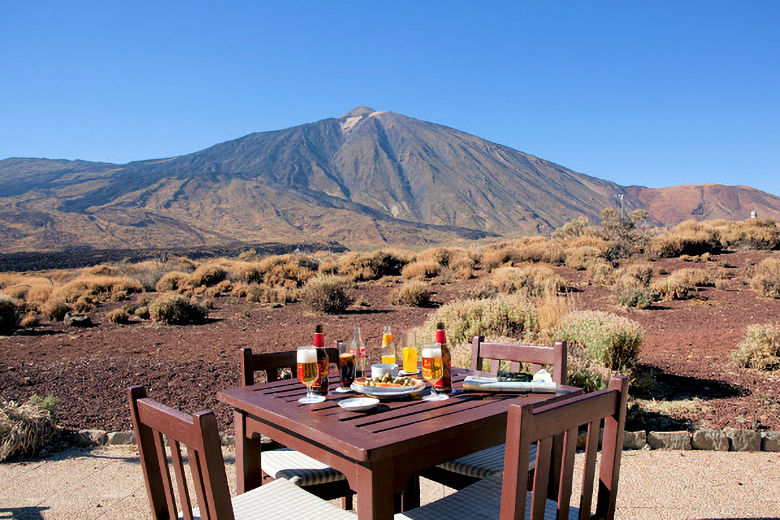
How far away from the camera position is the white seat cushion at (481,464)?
2760mm

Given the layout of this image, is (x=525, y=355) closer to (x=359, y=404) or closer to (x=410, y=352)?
(x=410, y=352)

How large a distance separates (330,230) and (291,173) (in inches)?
2925

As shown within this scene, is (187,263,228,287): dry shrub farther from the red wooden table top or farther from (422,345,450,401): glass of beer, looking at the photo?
(422,345,450,401): glass of beer

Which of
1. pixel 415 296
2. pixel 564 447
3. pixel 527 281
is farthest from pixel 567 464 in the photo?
pixel 527 281

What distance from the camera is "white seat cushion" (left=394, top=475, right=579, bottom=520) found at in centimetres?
227

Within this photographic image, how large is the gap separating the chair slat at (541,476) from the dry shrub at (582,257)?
54.7 ft

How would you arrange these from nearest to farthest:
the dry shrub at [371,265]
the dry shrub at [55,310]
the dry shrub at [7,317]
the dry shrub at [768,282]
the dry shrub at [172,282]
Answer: the dry shrub at [7,317]
the dry shrub at [768,282]
the dry shrub at [55,310]
the dry shrub at [172,282]
the dry shrub at [371,265]

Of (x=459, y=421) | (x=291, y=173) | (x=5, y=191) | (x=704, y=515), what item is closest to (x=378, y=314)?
(x=704, y=515)

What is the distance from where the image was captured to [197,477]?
1.84m

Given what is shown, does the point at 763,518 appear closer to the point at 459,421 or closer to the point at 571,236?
the point at 459,421

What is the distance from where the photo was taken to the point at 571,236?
982 inches

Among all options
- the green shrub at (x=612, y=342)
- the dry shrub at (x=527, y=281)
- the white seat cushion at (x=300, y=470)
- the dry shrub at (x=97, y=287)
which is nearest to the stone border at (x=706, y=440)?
the green shrub at (x=612, y=342)

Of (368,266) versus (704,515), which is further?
(368,266)

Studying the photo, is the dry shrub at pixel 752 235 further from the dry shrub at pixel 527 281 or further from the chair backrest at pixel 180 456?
the chair backrest at pixel 180 456
